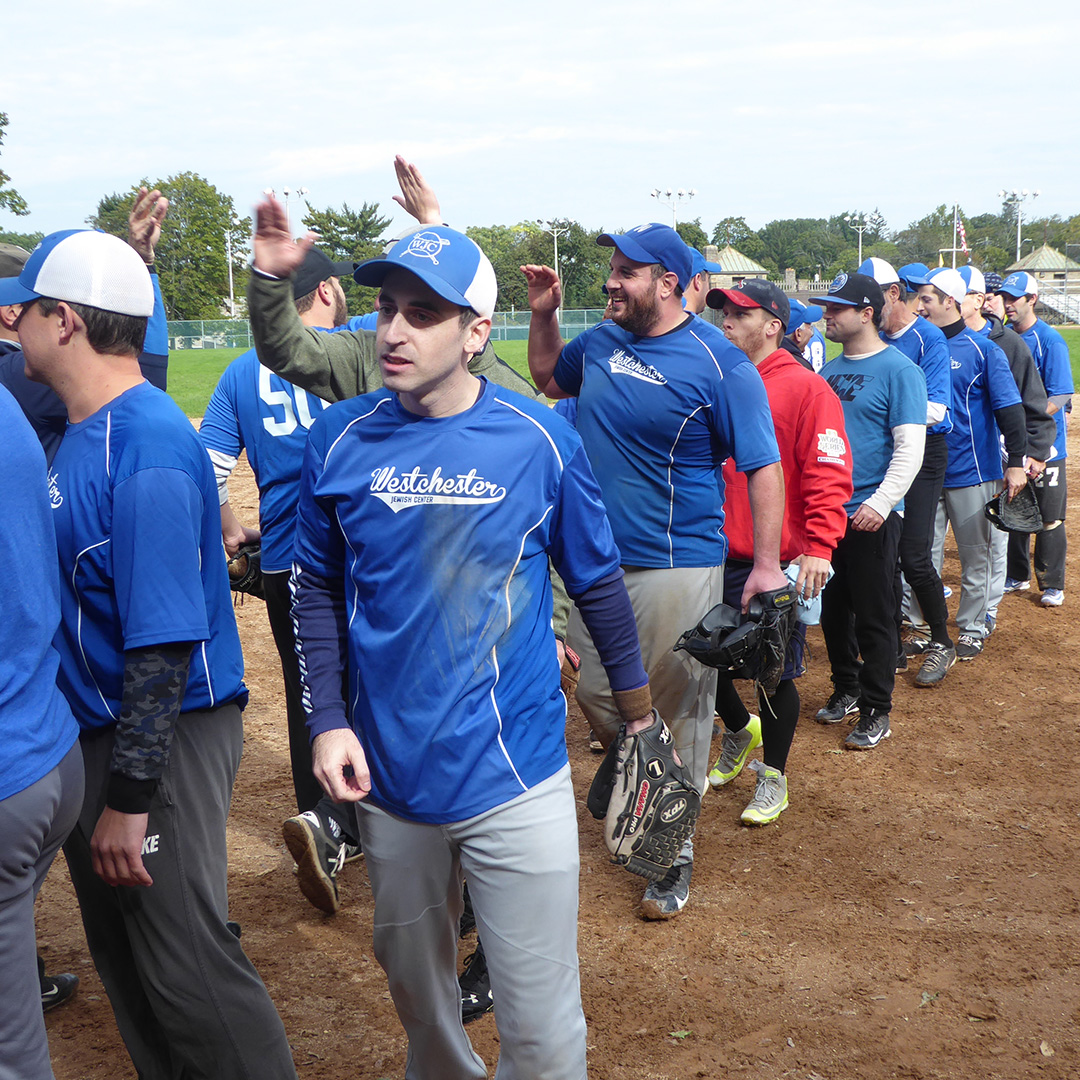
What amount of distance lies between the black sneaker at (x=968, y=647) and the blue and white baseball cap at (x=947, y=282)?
99.6 inches

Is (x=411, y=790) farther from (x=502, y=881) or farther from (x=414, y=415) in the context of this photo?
(x=414, y=415)

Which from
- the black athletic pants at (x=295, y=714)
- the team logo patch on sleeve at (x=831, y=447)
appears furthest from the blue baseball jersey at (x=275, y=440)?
the team logo patch on sleeve at (x=831, y=447)

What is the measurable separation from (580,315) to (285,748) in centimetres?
5574

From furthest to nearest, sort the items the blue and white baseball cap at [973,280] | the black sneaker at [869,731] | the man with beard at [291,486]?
1. the blue and white baseball cap at [973,280]
2. the black sneaker at [869,731]
3. the man with beard at [291,486]

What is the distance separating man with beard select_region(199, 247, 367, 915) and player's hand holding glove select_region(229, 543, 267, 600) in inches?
11.6

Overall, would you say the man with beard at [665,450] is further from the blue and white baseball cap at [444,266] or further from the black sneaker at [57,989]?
the black sneaker at [57,989]

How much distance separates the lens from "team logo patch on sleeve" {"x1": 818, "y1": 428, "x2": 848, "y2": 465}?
4.98 meters

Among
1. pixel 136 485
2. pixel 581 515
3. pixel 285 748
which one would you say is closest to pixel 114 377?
pixel 136 485

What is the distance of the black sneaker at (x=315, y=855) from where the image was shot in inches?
161

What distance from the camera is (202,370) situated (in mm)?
39656

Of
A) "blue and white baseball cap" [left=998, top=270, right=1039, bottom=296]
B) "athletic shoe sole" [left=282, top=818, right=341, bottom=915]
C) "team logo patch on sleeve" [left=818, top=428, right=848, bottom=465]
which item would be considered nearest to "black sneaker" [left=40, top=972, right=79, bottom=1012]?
"athletic shoe sole" [left=282, top=818, right=341, bottom=915]

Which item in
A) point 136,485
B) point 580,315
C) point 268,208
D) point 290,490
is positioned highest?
point 268,208

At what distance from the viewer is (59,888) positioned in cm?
484

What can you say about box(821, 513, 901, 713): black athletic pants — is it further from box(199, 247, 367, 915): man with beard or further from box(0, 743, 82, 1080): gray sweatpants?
box(0, 743, 82, 1080): gray sweatpants
